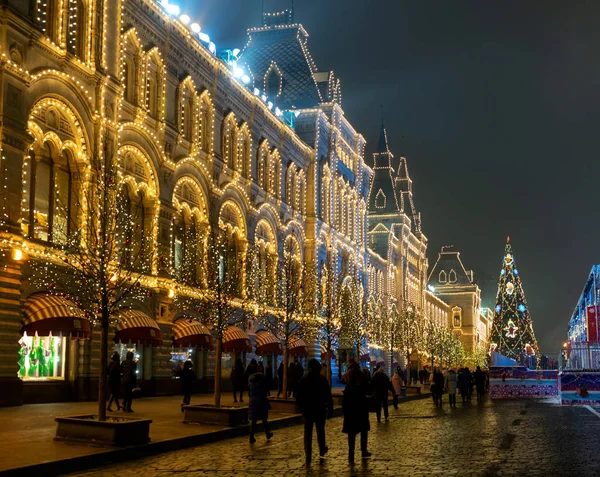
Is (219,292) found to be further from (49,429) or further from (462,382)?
(462,382)

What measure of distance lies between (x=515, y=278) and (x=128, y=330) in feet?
267

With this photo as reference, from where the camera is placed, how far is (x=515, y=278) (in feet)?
351

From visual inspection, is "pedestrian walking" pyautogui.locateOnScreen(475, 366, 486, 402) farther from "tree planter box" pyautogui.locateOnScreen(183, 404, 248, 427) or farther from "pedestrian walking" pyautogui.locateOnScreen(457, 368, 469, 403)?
"tree planter box" pyautogui.locateOnScreen(183, 404, 248, 427)

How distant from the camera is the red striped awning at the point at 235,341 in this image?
41969 mm

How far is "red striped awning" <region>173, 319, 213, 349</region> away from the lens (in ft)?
124

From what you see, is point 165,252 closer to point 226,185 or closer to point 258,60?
point 226,185

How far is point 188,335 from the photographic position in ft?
125

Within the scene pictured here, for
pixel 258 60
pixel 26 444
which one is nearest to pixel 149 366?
pixel 26 444

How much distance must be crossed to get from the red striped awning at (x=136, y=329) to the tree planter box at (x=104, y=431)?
Answer: 549 inches

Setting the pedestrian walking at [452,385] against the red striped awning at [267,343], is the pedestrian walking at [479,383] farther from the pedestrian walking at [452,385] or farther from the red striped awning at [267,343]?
the red striped awning at [267,343]

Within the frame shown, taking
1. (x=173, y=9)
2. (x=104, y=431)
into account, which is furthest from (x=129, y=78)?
(x=104, y=431)

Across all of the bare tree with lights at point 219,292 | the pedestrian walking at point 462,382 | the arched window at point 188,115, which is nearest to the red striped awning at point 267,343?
the bare tree with lights at point 219,292

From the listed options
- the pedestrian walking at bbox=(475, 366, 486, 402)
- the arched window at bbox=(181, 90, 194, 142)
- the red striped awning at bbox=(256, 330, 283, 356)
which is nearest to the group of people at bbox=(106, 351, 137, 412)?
the arched window at bbox=(181, 90, 194, 142)

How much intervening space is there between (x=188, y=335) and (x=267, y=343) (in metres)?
10.5
